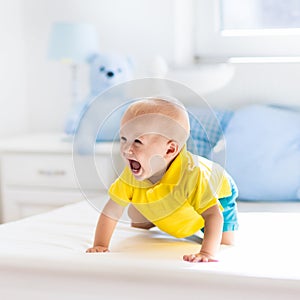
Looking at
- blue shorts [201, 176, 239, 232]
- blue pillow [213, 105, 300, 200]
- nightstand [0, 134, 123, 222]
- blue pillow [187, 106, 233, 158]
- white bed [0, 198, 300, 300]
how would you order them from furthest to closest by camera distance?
1. nightstand [0, 134, 123, 222]
2. blue pillow [213, 105, 300, 200]
3. blue shorts [201, 176, 239, 232]
4. blue pillow [187, 106, 233, 158]
5. white bed [0, 198, 300, 300]

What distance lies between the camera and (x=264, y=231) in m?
1.85

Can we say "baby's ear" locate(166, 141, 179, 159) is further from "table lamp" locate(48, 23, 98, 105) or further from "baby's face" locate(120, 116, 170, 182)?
"table lamp" locate(48, 23, 98, 105)

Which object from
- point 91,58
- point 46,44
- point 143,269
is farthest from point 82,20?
point 143,269

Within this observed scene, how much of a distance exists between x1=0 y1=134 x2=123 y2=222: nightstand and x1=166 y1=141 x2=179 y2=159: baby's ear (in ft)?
4.65

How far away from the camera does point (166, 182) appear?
60.7 inches

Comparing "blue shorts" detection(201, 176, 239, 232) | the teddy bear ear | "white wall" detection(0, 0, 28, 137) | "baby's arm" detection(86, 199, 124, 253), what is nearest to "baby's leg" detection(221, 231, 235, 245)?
"blue shorts" detection(201, 176, 239, 232)

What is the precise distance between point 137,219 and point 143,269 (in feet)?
1.25

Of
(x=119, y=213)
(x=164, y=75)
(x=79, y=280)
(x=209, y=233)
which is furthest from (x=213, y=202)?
(x=164, y=75)

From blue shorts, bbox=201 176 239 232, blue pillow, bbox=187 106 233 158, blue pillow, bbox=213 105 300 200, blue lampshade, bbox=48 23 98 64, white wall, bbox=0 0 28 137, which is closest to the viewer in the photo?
blue pillow, bbox=187 106 233 158

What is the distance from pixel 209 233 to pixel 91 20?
2.03 metres

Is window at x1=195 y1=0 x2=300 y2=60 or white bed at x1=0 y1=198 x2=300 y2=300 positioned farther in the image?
window at x1=195 y1=0 x2=300 y2=60

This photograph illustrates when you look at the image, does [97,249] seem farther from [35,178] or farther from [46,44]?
[46,44]

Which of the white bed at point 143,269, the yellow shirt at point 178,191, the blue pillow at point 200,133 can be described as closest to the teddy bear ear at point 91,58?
the blue pillow at point 200,133

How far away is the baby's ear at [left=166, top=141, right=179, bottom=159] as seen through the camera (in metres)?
1.53
